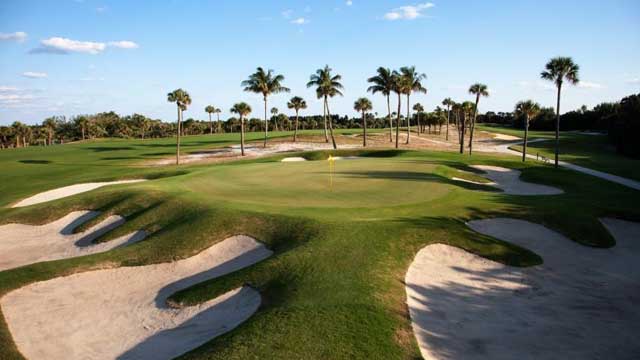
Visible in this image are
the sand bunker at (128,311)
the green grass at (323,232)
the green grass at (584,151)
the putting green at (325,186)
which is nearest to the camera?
the green grass at (323,232)

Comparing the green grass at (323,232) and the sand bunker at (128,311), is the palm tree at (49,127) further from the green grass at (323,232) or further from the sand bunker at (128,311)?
the sand bunker at (128,311)

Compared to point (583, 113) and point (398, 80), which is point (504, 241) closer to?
point (398, 80)

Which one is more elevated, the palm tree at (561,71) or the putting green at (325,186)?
the palm tree at (561,71)

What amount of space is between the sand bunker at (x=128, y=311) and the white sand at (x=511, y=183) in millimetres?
19001

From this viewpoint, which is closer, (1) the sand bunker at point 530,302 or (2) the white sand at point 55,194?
(1) the sand bunker at point 530,302

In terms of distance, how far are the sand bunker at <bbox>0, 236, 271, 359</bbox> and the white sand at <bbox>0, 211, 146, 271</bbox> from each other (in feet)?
16.2

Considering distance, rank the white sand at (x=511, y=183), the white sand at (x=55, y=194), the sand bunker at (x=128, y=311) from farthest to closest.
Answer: the white sand at (x=55, y=194), the white sand at (x=511, y=183), the sand bunker at (x=128, y=311)

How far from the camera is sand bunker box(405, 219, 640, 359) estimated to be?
35.9 feet

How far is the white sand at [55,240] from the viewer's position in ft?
69.4

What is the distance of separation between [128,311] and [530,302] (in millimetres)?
12701

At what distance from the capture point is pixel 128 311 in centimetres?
1422

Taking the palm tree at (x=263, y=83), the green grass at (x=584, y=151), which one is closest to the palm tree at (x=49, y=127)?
the palm tree at (x=263, y=83)

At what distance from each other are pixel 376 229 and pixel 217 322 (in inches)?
274

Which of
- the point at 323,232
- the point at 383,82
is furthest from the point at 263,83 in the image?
the point at 323,232
